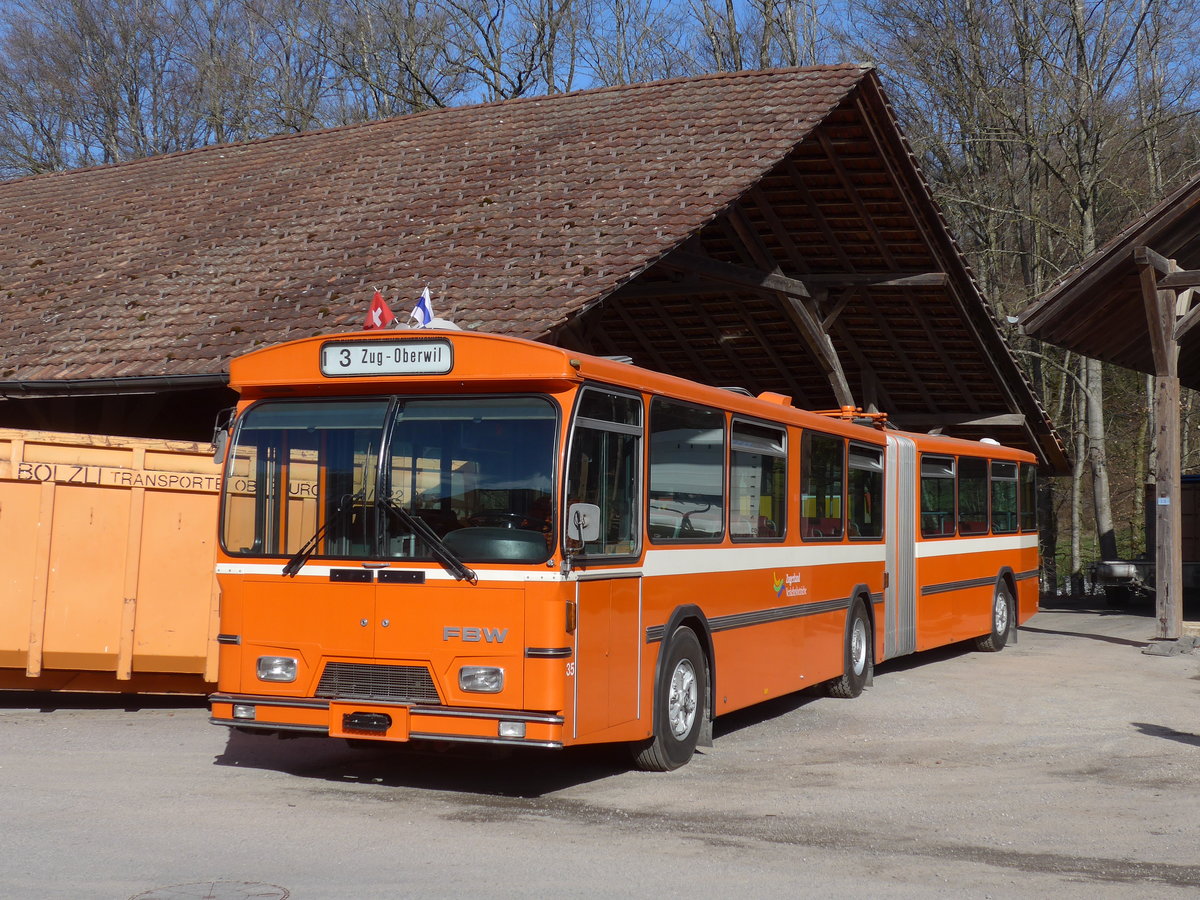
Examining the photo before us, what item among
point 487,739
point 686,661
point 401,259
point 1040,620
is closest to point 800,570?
point 686,661

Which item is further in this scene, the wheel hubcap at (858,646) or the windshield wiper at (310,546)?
the wheel hubcap at (858,646)

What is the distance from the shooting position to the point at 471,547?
788 centimetres

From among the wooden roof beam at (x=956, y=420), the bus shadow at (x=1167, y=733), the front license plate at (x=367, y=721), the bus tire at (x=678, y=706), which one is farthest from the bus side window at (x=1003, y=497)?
the front license plate at (x=367, y=721)

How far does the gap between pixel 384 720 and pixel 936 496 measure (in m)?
9.30

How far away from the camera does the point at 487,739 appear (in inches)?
303

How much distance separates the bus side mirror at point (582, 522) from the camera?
775 cm

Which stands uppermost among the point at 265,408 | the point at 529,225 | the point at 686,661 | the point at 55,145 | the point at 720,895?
the point at 55,145

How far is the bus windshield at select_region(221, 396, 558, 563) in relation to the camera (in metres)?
7.82

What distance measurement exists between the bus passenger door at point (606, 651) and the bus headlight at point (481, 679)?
1.40 feet

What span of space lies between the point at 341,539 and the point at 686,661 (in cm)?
A: 244

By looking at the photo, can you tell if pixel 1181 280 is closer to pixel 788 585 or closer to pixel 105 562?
pixel 788 585

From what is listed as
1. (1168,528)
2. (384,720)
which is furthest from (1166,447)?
(384,720)

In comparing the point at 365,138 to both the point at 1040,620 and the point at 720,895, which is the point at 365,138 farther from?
the point at 720,895

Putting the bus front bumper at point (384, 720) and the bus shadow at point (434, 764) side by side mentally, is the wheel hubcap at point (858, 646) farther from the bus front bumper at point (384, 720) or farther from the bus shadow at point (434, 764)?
the bus front bumper at point (384, 720)
